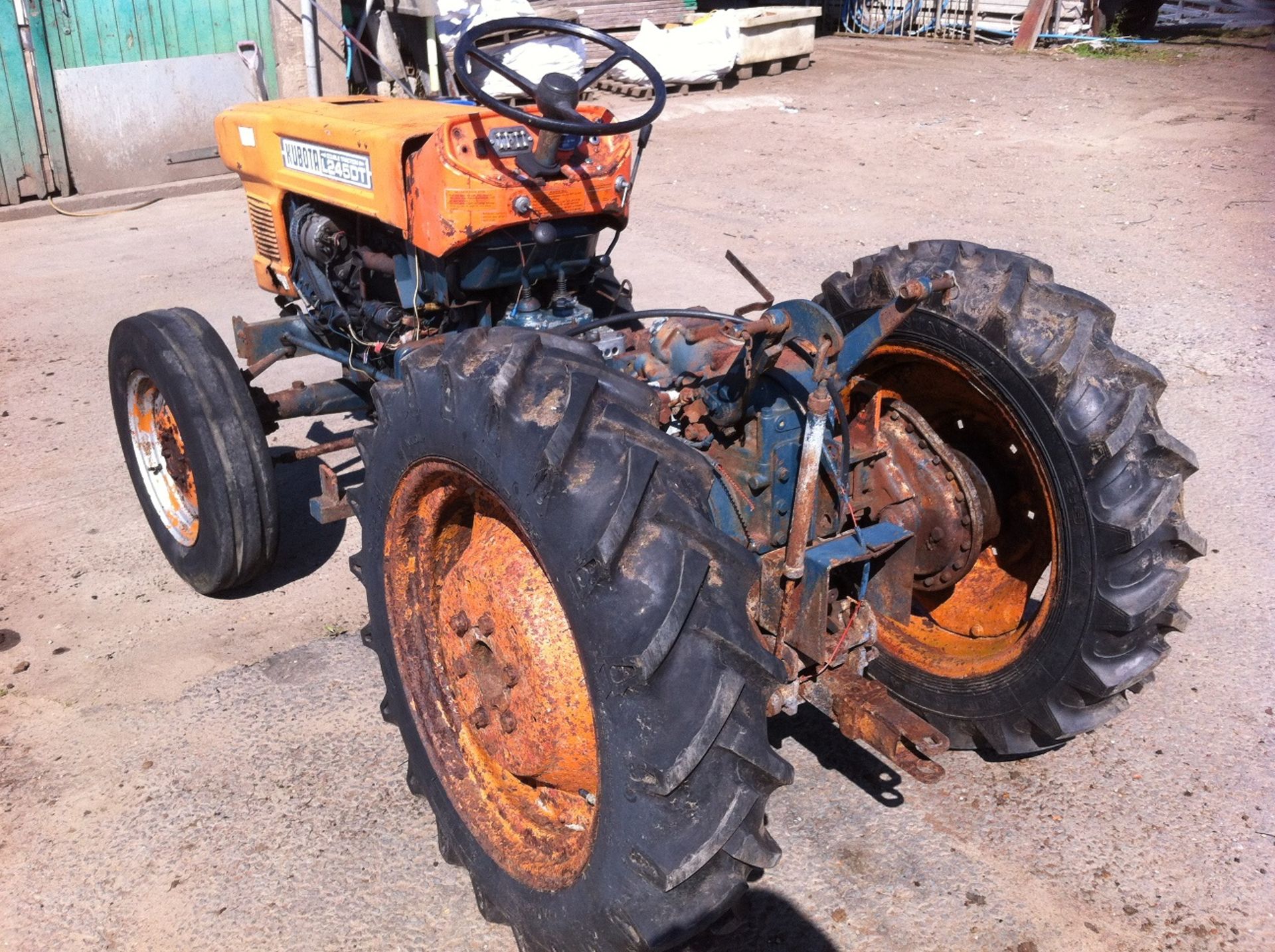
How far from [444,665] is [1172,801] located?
2061 mm

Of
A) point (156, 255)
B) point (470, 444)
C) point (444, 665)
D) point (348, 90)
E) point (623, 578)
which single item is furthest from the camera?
point (348, 90)

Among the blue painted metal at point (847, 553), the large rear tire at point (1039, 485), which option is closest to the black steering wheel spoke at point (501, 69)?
the large rear tire at point (1039, 485)

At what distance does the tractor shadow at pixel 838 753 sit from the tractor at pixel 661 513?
0.75 ft

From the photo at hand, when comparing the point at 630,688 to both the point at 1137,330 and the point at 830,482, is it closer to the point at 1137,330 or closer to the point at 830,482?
the point at 830,482

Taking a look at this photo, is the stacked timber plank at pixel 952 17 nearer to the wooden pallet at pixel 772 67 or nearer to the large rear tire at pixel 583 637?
the wooden pallet at pixel 772 67

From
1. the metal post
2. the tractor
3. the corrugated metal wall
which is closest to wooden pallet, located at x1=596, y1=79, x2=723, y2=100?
the metal post

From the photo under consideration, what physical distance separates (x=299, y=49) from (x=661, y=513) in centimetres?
991

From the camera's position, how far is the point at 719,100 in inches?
487

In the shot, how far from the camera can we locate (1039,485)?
2770 millimetres

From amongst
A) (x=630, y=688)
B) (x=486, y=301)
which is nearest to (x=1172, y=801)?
(x=630, y=688)

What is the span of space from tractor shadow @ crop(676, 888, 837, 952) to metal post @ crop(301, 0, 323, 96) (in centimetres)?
936

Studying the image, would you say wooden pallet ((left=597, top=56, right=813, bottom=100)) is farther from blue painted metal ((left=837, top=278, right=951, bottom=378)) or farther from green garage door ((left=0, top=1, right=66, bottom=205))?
blue painted metal ((left=837, top=278, right=951, bottom=378))

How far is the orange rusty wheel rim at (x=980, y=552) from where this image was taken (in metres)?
2.87

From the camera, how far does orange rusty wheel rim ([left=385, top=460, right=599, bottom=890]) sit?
232 cm
